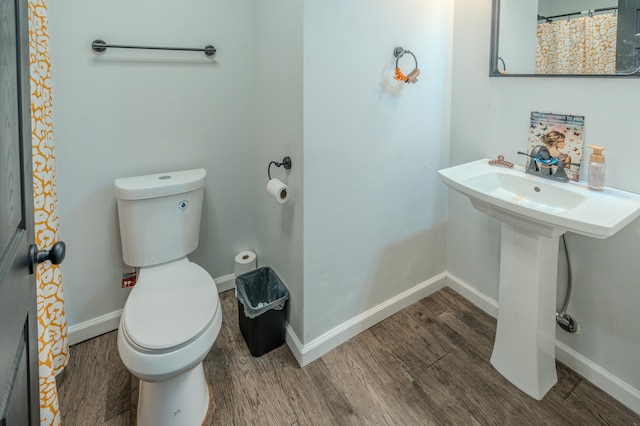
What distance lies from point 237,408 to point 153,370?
46 centimetres

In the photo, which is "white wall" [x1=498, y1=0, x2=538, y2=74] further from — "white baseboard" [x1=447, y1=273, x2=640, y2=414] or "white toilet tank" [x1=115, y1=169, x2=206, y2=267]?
"white toilet tank" [x1=115, y1=169, x2=206, y2=267]

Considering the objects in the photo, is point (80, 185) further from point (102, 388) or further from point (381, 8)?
point (381, 8)

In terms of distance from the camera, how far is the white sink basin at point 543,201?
1130 millimetres

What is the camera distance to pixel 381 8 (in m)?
1.60

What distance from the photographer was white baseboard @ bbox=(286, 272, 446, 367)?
175cm

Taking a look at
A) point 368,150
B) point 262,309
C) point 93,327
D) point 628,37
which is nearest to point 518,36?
point 628,37

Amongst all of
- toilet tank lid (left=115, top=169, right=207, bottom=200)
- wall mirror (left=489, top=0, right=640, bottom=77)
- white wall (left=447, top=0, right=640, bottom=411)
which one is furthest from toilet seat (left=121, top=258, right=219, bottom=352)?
wall mirror (left=489, top=0, right=640, bottom=77)

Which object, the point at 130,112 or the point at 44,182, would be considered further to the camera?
the point at 130,112

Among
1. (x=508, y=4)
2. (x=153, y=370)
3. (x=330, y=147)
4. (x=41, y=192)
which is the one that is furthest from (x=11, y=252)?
(x=508, y=4)

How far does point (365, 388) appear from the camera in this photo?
5.30 feet

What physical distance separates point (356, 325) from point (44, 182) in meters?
1.57

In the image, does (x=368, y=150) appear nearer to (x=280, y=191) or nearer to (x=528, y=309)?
(x=280, y=191)

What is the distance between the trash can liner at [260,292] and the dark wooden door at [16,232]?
1022 millimetres

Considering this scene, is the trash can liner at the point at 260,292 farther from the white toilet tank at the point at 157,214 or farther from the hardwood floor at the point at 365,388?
the white toilet tank at the point at 157,214
